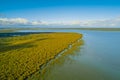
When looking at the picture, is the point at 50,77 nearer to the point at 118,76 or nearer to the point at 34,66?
the point at 34,66

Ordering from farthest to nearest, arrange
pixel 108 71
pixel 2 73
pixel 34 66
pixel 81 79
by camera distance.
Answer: pixel 34 66 → pixel 108 71 → pixel 2 73 → pixel 81 79

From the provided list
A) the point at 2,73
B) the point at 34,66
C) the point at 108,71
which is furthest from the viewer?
the point at 34,66

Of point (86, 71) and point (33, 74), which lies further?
point (86, 71)

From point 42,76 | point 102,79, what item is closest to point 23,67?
point 42,76

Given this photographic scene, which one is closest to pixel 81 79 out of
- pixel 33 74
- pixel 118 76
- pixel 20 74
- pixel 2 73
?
pixel 118 76

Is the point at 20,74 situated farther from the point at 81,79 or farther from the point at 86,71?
the point at 86,71

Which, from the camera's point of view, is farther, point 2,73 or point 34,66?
point 34,66

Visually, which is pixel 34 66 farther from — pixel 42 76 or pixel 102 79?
pixel 102 79

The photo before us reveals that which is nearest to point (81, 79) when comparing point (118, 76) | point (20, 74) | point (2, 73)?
point (118, 76)

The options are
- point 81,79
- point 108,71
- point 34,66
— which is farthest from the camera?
point 34,66
